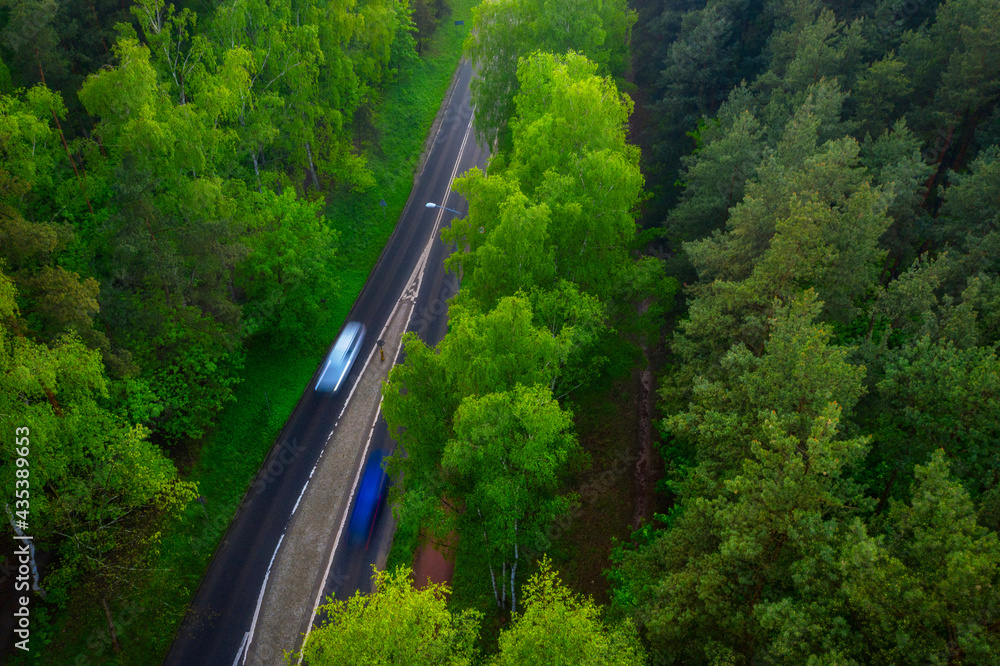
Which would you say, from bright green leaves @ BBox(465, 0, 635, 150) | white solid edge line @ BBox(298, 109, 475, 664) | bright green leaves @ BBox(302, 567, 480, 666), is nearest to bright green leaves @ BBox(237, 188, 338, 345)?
white solid edge line @ BBox(298, 109, 475, 664)

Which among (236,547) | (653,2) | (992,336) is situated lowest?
(236,547)

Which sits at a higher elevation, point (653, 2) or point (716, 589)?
point (653, 2)

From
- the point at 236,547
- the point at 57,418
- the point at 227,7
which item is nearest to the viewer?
the point at 57,418

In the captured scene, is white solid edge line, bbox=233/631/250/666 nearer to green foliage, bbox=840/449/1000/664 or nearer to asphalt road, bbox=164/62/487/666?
asphalt road, bbox=164/62/487/666

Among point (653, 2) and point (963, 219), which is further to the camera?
point (653, 2)

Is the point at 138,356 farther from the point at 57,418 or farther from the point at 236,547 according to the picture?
the point at 236,547

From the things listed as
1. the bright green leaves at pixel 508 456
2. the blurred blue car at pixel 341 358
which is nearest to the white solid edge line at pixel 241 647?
the bright green leaves at pixel 508 456

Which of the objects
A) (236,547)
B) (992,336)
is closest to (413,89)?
(236,547)
